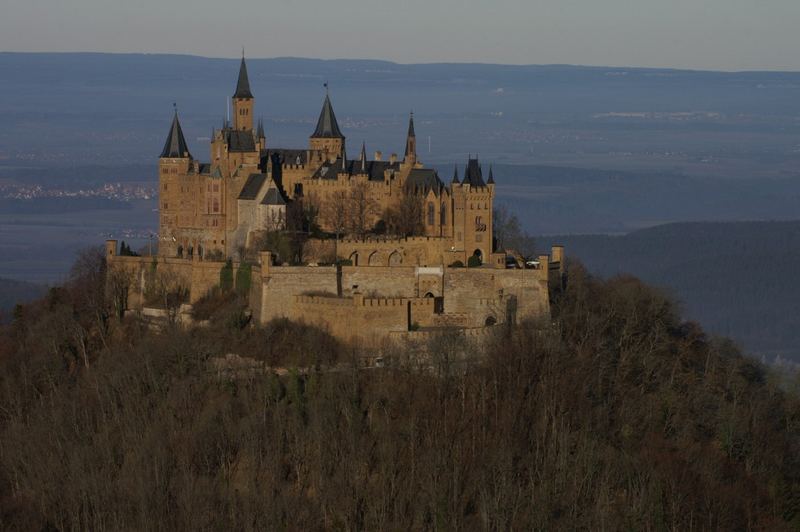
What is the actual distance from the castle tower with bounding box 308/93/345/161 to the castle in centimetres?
4

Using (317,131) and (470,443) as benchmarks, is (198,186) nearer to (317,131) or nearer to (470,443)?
(317,131)

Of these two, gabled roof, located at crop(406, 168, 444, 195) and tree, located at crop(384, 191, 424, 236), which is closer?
tree, located at crop(384, 191, 424, 236)

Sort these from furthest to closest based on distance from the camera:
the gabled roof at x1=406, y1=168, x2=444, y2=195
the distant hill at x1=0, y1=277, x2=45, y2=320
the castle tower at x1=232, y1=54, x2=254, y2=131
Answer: the distant hill at x1=0, y1=277, x2=45, y2=320, the castle tower at x1=232, y1=54, x2=254, y2=131, the gabled roof at x1=406, y1=168, x2=444, y2=195

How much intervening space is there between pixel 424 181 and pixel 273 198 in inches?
166

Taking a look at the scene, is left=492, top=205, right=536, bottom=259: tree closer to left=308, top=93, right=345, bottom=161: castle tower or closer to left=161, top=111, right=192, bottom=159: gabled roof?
left=308, top=93, right=345, bottom=161: castle tower

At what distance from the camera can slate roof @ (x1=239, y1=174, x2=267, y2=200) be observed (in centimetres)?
5600

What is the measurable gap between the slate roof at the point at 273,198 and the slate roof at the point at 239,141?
2.06 m

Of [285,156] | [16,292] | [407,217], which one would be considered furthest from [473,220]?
[16,292]

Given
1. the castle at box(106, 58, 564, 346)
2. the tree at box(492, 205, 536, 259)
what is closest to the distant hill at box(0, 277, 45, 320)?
the castle at box(106, 58, 564, 346)

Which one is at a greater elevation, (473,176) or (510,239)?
(473,176)

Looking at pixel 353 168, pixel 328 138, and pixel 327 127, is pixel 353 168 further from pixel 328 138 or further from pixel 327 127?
pixel 327 127

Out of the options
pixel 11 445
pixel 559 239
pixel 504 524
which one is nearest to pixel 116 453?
pixel 11 445

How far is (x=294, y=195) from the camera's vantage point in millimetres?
57250

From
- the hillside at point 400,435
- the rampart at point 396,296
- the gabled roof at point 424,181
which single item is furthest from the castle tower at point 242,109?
the hillside at point 400,435
